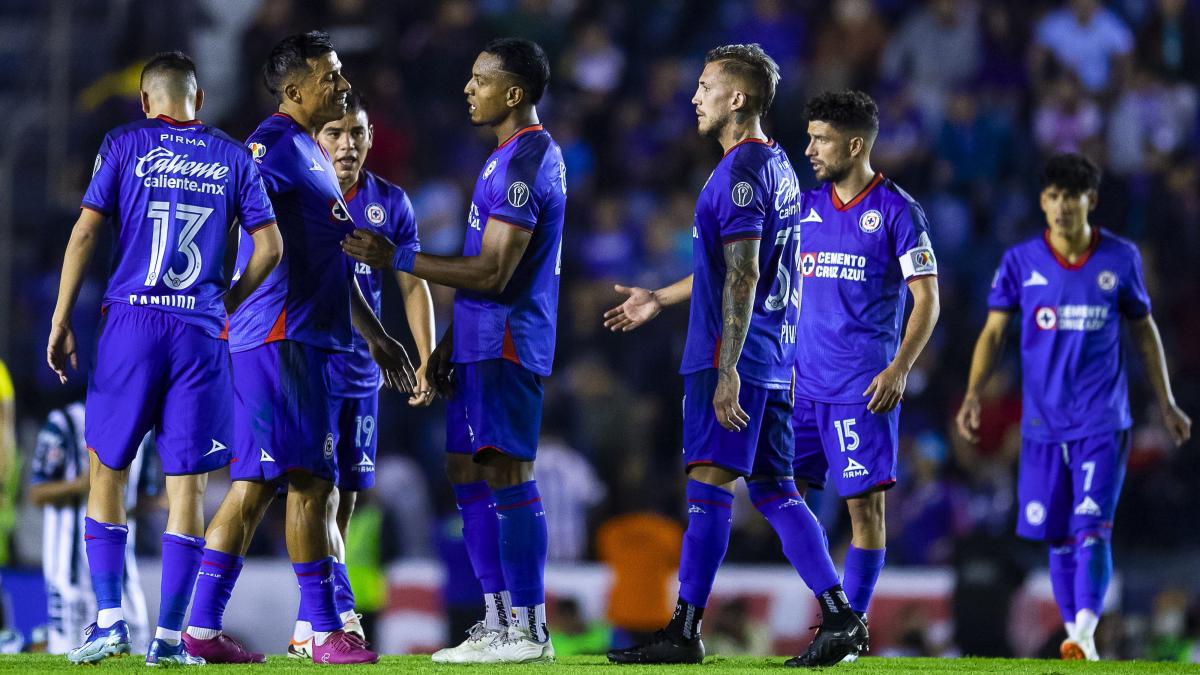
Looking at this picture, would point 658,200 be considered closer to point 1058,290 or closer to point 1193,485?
point 1193,485

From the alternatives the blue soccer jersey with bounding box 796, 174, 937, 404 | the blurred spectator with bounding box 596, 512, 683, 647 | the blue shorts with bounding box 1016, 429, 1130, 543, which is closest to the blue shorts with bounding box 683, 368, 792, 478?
the blue soccer jersey with bounding box 796, 174, 937, 404

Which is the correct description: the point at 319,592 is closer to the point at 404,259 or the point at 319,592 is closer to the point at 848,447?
the point at 404,259

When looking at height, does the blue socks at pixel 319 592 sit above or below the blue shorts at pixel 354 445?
below

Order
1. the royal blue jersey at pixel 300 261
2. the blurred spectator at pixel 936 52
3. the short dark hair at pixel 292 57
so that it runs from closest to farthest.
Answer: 1. the royal blue jersey at pixel 300 261
2. the short dark hair at pixel 292 57
3. the blurred spectator at pixel 936 52

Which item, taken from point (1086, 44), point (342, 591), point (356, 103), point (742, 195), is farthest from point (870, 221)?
point (1086, 44)

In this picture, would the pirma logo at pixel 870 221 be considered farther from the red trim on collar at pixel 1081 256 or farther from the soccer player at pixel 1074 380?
the red trim on collar at pixel 1081 256

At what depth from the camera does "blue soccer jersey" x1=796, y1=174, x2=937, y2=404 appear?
7.52m

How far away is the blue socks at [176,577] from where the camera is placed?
6211 millimetres

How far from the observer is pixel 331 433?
6.50 meters

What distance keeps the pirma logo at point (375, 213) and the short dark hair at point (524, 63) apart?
4.76 feet

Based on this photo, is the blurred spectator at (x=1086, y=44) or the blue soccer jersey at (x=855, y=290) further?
the blurred spectator at (x=1086, y=44)

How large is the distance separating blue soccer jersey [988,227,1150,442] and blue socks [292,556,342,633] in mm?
4384

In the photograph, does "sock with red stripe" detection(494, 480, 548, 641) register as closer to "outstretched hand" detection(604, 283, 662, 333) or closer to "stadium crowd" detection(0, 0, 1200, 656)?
"outstretched hand" detection(604, 283, 662, 333)

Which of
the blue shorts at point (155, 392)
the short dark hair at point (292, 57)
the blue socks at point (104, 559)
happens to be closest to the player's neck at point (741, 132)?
the short dark hair at point (292, 57)
